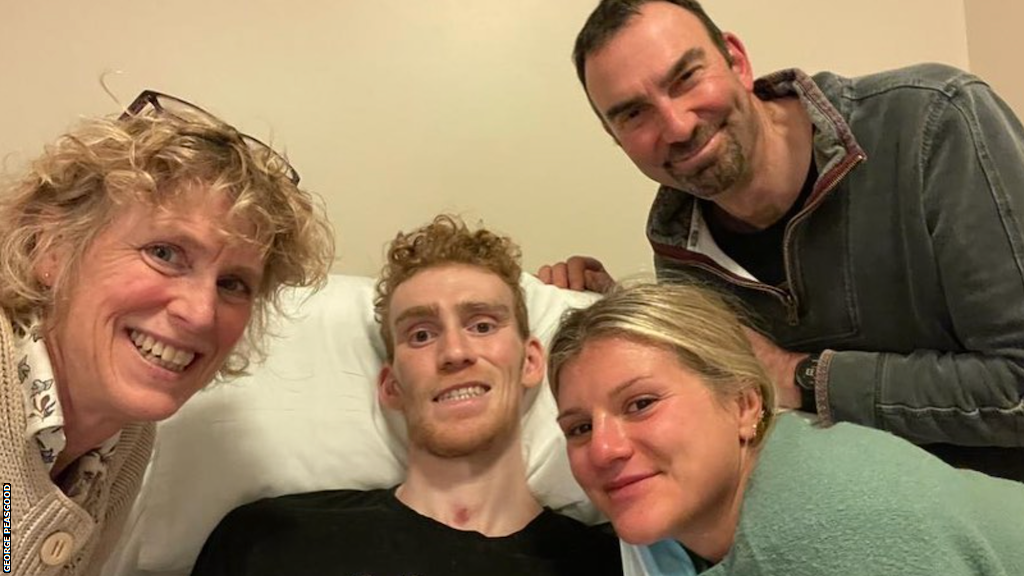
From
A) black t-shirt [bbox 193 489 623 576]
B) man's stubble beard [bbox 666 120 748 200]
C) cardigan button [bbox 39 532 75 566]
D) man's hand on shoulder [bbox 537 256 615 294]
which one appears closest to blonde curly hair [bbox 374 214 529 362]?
man's hand on shoulder [bbox 537 256 615 294]

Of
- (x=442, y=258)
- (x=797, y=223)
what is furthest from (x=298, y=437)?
(x=797, y=223)

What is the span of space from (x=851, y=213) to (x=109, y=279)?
1.07 m

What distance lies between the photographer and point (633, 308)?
3.85ft

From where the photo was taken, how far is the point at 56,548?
1045 millimetres

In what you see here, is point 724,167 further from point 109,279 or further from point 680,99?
point 109,279

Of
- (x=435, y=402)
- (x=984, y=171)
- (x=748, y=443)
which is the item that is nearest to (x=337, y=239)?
(x=435, y=402)

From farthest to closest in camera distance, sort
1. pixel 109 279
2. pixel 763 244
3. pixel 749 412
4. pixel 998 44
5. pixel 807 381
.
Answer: pixel 998 44 < pixel 763 244 < pixel 807 381 < pixel 749 412 < pixel 109 279

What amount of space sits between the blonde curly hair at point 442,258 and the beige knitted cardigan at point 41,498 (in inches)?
21.3

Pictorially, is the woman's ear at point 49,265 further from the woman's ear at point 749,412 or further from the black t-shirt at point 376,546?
the woman's ear at point 749,412

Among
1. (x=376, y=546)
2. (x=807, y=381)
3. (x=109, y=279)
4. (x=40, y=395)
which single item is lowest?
(x=376, y=546)

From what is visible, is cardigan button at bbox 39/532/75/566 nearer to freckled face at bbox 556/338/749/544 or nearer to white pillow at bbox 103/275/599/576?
white pillow at bbox 103/275/599/576

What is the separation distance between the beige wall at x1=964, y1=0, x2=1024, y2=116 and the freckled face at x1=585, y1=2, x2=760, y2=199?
0.98 m

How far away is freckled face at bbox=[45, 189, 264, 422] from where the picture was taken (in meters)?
0.99

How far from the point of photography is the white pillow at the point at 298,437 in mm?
1460
